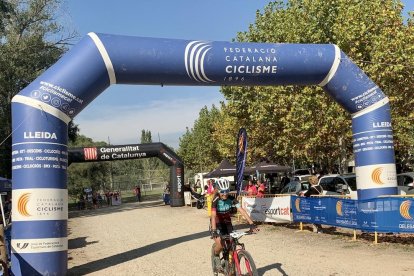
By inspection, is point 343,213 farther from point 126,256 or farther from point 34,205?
point 34,205

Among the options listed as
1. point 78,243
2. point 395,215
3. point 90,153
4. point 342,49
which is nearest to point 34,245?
point 78,243

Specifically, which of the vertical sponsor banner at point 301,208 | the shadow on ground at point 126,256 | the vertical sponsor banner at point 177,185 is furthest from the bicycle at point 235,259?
the vertical sponsor banner at point 177,185

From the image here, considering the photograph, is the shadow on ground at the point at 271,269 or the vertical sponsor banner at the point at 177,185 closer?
the shadow on ground at the point at 271,269

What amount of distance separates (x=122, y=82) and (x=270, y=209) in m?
7.59

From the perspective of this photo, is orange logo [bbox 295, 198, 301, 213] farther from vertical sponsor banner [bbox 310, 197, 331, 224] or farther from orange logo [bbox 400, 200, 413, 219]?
orange logo [bbox 400, 200, 413, 219]

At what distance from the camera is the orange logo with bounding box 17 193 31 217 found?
9.36 metres

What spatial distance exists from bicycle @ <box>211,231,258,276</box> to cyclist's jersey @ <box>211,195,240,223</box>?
0.34 meters

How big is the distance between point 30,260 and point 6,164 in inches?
882

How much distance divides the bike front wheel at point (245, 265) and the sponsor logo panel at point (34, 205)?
4615mm

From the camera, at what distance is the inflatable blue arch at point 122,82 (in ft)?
30.9

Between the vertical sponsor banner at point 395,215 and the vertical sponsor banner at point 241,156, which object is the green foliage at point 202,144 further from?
the vertical sponsor banner at point 395,215

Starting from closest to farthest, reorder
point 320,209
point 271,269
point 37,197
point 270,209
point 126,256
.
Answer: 1. point 271,269
2. point 37,197
3. point 126,256
4. point 320,209
5. point 270,209

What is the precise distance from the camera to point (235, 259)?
670cm

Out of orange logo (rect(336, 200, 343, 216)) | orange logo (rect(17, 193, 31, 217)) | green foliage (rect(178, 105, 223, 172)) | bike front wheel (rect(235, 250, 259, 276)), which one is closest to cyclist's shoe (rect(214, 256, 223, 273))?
bike front wheel (rect(235, 250, 259, 276))
